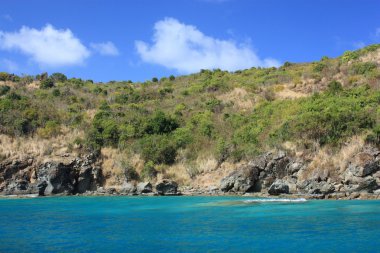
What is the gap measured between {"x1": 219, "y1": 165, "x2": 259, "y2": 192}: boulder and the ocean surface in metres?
9.35

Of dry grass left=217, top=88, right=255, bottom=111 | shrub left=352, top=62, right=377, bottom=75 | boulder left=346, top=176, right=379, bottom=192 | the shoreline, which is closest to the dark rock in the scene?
the shoreline

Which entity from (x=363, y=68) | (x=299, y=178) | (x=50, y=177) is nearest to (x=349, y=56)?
(x=363, y=68)

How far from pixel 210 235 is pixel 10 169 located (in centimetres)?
3471

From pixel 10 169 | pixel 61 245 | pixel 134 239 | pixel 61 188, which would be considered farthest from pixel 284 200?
pixel 10 169

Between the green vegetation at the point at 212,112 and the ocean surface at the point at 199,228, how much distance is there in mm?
15074

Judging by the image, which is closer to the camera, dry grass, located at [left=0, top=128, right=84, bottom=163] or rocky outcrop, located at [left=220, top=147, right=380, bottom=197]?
rocky outcrop, located at [left=220, top=147, right=380, bottom=197]

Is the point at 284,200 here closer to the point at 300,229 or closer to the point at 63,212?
the point at 300,229

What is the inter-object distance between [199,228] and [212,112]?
136 ft

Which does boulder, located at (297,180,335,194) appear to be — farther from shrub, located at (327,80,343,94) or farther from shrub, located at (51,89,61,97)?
shrub, located at (51,89,61,97)

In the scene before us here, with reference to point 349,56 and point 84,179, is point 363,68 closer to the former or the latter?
point 349,56

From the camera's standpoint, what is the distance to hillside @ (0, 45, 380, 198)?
137 ft

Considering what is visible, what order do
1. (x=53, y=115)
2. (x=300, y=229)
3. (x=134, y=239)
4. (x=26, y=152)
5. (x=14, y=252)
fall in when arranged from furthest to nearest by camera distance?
(x=53, y=115) → (x=26, y=152) → (x=300, y=229) → (x=134, y=239) → (x=14, y=252)

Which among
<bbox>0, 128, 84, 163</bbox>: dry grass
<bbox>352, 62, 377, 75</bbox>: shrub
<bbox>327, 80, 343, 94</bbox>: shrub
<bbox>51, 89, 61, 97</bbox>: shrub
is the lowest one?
<bbox>0, 128, 84, 163</bbox>: dry grass

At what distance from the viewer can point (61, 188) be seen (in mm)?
43531
